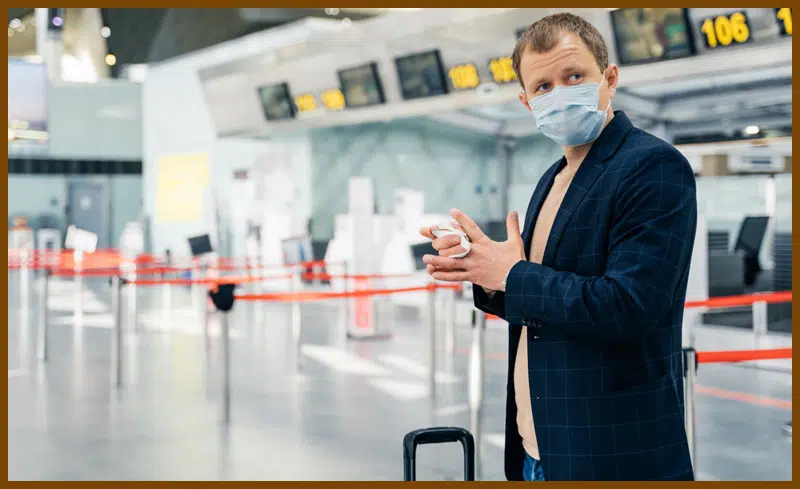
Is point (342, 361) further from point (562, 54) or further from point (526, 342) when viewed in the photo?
point (562, 54)

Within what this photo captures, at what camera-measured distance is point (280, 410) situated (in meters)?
6.20

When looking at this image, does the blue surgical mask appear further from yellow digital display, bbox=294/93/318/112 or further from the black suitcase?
yellow digital display, bbox=294/93/318/112

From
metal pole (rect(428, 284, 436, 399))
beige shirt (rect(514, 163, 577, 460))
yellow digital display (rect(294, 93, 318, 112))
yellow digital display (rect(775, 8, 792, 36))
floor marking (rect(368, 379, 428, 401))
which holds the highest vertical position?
yellow digital display (rect(294, 93, 318, 112))

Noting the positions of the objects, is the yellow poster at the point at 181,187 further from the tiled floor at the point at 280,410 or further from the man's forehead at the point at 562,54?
the man's forehead at the point at 562,54

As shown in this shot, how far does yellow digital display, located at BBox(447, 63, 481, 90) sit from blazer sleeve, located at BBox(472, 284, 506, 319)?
9.30 meters

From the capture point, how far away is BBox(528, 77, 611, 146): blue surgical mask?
5.60 feet

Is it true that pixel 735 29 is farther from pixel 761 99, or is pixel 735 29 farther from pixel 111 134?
pixel 111 134

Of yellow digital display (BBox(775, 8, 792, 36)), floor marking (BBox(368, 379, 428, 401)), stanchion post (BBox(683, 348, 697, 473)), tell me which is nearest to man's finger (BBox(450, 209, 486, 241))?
stanchion post (BBox(683, 348, 697, 473))

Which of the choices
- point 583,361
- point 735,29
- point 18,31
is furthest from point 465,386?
point 18,31

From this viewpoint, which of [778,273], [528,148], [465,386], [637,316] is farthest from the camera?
[528,148]

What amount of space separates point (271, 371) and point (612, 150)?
6.54 metres

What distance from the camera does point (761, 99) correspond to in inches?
494

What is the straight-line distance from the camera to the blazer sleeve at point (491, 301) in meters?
1.81

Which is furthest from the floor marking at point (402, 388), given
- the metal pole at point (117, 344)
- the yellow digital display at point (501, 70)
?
the yellow digital display at point (501, 70)
